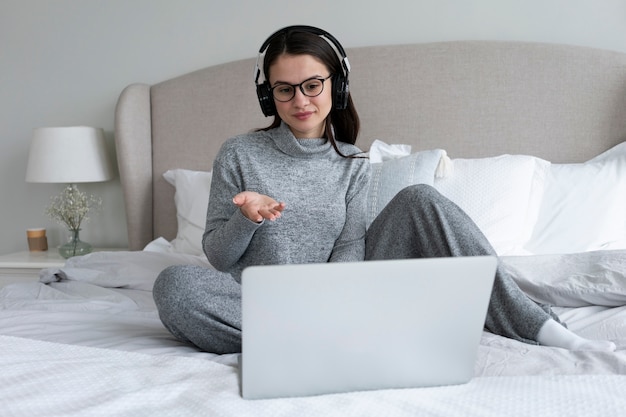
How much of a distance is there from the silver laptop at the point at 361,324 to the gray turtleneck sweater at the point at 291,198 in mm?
567

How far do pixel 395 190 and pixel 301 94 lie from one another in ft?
1.81

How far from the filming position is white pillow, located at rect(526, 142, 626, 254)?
1955 millimetres

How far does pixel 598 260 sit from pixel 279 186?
74cm

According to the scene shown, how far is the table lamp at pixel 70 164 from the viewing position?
2.65 metres

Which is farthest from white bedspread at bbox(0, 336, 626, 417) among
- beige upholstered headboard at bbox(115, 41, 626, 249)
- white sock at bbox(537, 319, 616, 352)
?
beige upholstered headboard at bbox(115, 41, 626, 249)

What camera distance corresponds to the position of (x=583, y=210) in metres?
2.00

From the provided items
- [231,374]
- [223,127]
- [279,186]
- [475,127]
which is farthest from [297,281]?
[223,127]

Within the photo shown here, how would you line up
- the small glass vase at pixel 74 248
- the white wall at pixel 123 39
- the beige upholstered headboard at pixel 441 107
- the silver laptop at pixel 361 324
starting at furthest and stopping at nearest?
the small glass vase at pixel 74 248, the white wall at pixel 123 39, the beige upholstered headboard at pixel 441 107, the silver laptop at pixel 361 324

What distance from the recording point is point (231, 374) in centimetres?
97

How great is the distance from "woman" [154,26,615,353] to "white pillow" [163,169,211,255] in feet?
2.54

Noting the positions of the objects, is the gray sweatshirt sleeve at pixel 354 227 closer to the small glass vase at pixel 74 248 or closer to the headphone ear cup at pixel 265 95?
the headphone ear cup at pixel 265 95

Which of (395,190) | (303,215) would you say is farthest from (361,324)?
(395,190)

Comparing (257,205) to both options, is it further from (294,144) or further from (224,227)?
(294,144)

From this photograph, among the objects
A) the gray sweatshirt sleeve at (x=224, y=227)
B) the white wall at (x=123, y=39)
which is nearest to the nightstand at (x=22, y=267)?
the white wall at (x=123, y=39)
